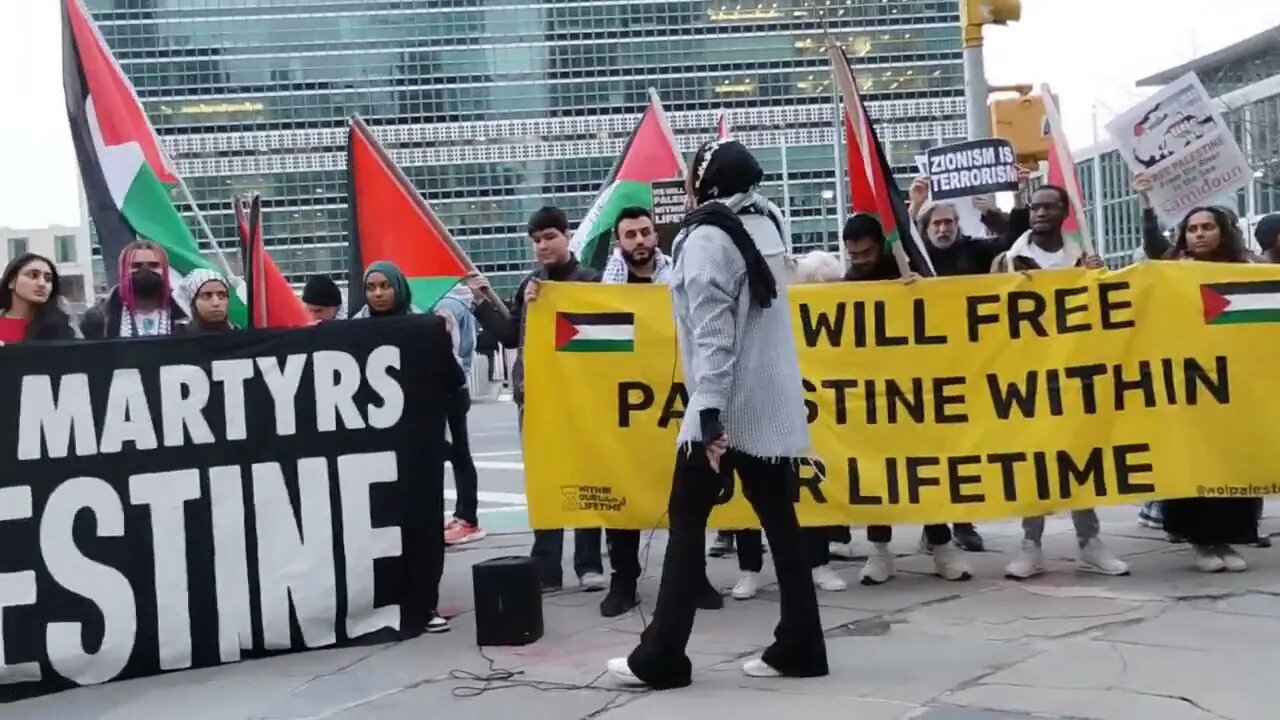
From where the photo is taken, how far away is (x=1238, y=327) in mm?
6320

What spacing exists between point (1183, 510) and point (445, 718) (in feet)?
12.9

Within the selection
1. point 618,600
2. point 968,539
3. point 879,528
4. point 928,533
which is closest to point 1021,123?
point 968,539

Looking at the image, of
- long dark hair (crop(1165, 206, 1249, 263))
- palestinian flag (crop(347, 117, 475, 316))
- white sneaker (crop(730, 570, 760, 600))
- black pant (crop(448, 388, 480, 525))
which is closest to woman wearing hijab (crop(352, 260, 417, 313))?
palestinian flag (crop(347, 117, 475, 316))

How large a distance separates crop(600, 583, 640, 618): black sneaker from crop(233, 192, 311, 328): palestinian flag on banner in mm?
1933

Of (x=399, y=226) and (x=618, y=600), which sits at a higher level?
(x=399, y=226)

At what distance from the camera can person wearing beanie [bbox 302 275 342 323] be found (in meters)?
7.84

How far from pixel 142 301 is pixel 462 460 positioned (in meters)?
2.18

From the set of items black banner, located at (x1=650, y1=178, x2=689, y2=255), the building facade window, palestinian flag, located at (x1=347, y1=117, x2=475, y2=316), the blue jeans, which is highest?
the building facade window

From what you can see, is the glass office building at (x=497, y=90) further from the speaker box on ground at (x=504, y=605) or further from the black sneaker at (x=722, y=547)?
the speaker box on ground at (x=504, y=605)

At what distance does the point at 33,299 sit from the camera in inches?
247

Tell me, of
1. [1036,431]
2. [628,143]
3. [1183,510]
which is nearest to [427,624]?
[1036,431]

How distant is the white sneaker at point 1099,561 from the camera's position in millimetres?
6359

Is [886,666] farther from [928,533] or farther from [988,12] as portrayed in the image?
[988,12]

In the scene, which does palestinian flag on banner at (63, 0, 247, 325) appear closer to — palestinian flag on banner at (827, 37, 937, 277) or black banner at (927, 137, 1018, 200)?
palestinian flag on banner at (827, 37, 937, 277)
